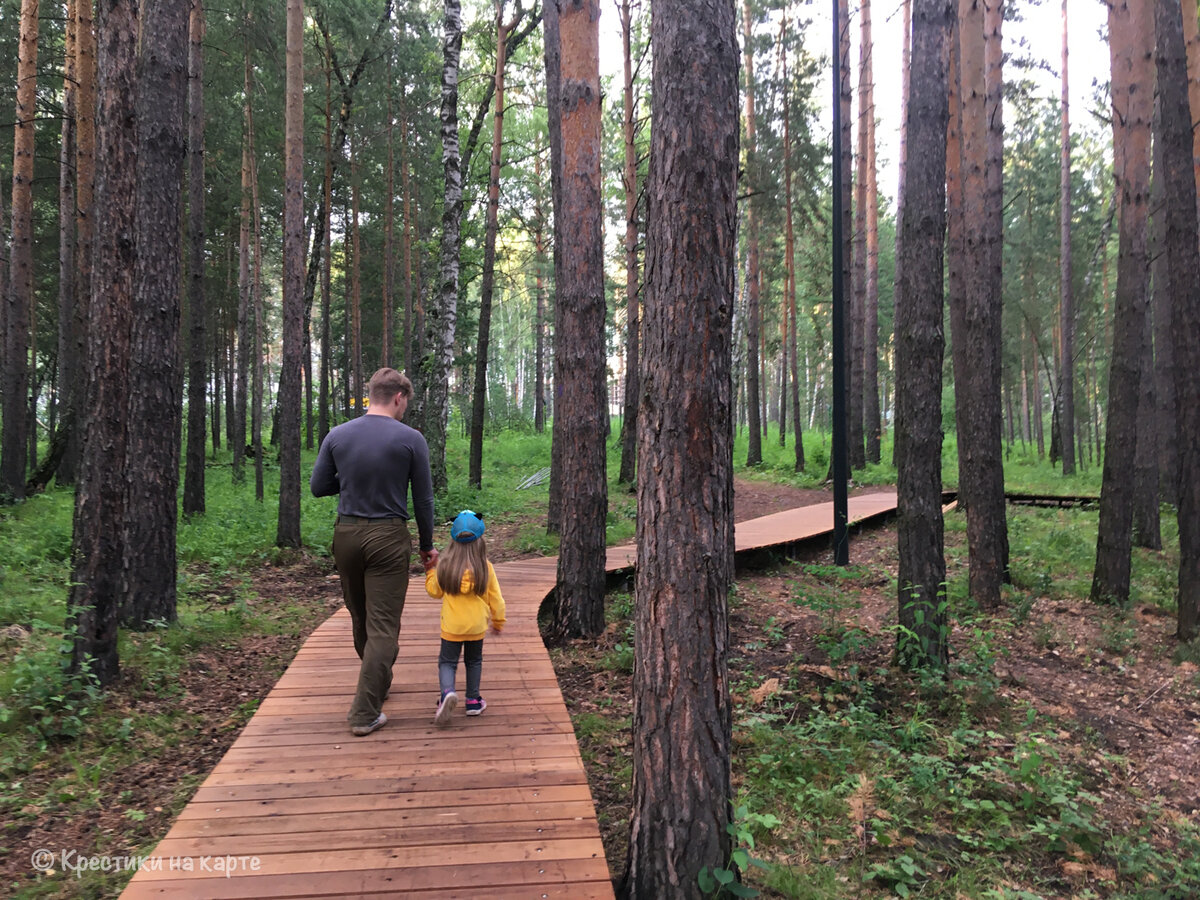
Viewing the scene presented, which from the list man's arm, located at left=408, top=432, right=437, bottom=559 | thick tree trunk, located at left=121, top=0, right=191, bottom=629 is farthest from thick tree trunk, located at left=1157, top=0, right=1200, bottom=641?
thick tree trunk, located at left=121, top=0, right=191, bottom=629

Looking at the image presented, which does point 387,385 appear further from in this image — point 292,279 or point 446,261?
point 446,261

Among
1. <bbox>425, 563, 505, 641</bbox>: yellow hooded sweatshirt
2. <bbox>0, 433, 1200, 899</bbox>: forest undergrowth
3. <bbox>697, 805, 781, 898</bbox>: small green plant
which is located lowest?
<bbox>0, 433, 1200, 899</bbox>: forest undergrowth

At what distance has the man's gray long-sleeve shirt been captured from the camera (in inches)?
166

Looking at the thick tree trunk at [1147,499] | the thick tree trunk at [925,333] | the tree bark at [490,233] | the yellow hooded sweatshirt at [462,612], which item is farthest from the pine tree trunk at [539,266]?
the yellow hooded sweatshirt at [462,612]

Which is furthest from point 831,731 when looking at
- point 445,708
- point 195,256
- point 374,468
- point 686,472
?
point 195,256

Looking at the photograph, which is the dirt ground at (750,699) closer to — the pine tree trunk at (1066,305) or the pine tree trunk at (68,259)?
the pine tree trunk at (68,259)

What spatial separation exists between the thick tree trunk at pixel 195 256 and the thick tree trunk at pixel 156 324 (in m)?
5.03

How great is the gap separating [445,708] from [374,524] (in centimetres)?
121

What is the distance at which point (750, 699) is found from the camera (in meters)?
5.81

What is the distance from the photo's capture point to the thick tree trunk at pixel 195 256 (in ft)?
36.4

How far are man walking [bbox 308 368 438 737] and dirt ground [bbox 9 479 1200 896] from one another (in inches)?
48.9

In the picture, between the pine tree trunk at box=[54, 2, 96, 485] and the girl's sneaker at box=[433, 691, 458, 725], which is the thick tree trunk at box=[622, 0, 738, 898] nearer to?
the girl's sneaker at box=[433, 691, 458, 725]

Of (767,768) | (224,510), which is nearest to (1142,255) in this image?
(767,768)

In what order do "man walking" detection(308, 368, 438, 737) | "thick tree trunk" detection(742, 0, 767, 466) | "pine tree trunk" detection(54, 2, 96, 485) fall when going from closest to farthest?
"man walking" detection(308, 368, 438, 737) → "pine tree trunk" detection(54, 2, 96, 485) → "thick tree trunk" detection(742, 0, 767, 466)
